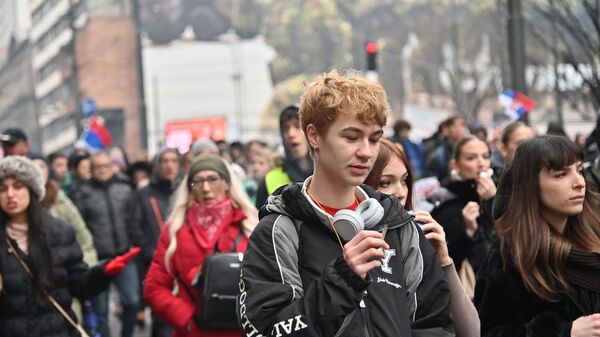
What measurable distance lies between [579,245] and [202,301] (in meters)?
2.44

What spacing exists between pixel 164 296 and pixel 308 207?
3.26 meters

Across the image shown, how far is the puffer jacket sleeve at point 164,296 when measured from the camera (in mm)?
6832

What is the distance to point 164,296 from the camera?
22.9 feet

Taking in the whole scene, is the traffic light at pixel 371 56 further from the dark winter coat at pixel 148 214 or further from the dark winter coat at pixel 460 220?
the dark winter coat at pixel 460 220

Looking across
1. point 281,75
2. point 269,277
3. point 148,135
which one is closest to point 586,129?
point 148,135

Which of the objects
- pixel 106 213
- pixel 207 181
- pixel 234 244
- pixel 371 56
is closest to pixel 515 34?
pixel 106 213

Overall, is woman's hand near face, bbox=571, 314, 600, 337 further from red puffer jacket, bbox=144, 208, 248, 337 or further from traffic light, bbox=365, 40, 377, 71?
traffic light, bbox=365, 40, 377, 71

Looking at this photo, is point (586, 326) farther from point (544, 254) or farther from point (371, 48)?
point (371, 48)

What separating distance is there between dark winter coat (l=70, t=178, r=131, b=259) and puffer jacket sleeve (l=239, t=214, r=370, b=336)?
8152mm

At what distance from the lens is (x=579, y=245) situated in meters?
4.80

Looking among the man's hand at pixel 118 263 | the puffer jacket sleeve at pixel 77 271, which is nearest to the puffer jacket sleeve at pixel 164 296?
the man's hand at pixel 118 263

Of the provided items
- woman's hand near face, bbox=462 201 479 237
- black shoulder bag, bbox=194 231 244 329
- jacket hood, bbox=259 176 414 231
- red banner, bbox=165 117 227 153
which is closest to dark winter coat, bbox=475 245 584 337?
jacket hood, bbox=259 176 414 231

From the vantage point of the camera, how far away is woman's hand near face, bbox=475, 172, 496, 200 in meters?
6.94

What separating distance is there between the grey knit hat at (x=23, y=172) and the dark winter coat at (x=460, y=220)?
227 centimetres
